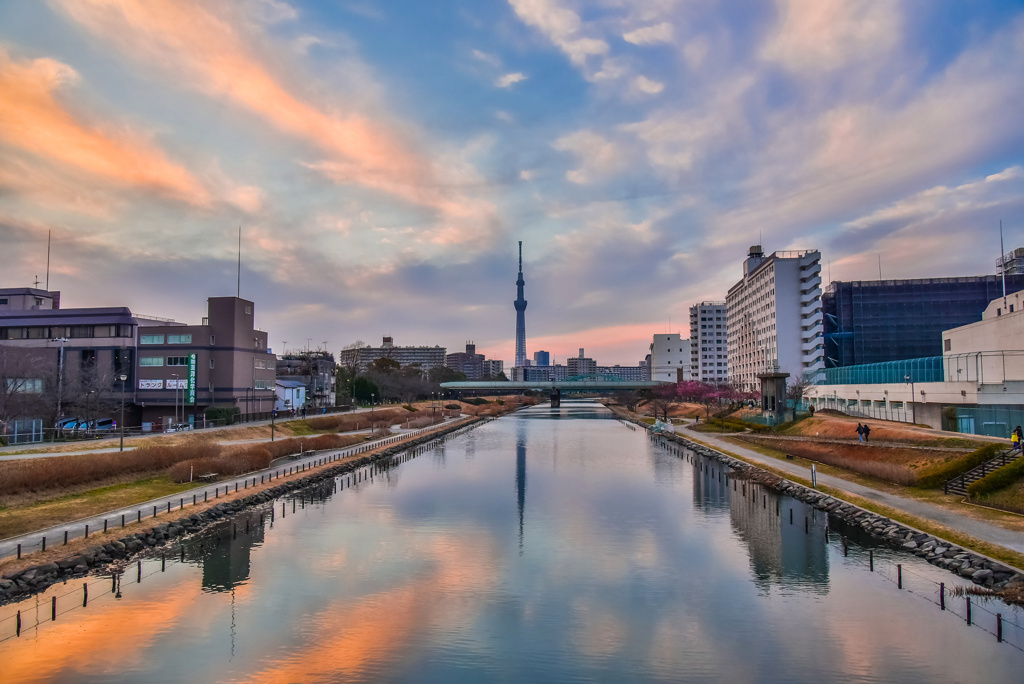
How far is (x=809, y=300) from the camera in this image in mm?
115312

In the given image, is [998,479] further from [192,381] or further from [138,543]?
[192,381]

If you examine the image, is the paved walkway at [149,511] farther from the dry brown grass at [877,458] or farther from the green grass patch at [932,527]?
the dry brown grass at [877,458]

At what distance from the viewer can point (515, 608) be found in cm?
2047

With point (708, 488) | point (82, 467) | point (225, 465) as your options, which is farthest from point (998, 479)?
point (82, 467)

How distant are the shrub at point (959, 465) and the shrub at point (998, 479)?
2026 millimetres

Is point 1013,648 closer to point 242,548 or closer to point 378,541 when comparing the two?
point 378,541

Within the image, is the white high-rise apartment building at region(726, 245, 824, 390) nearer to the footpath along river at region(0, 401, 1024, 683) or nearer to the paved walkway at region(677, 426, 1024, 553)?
the paved walkway at region(677, 426, 1024, 553)

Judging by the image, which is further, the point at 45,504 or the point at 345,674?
the point at 45,504

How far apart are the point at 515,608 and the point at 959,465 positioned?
83.3 feet

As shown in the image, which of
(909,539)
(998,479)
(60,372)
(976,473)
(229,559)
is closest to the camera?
A: (229,559)

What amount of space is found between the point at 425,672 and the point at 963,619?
15.8 meters

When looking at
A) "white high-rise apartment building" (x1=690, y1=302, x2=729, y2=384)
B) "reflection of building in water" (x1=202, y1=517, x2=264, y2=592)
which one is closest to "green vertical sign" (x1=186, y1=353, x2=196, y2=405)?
"reflection of building in water" (x1=202, y1=517, x2=264, y2=592)

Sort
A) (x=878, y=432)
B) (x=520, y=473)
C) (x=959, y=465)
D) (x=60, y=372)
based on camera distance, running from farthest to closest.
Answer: (x=60, y=372), (x=520, y=473), (x=878, y=432), (x=959, y=465)

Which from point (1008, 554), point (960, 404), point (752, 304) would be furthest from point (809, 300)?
point (1008, 554)
